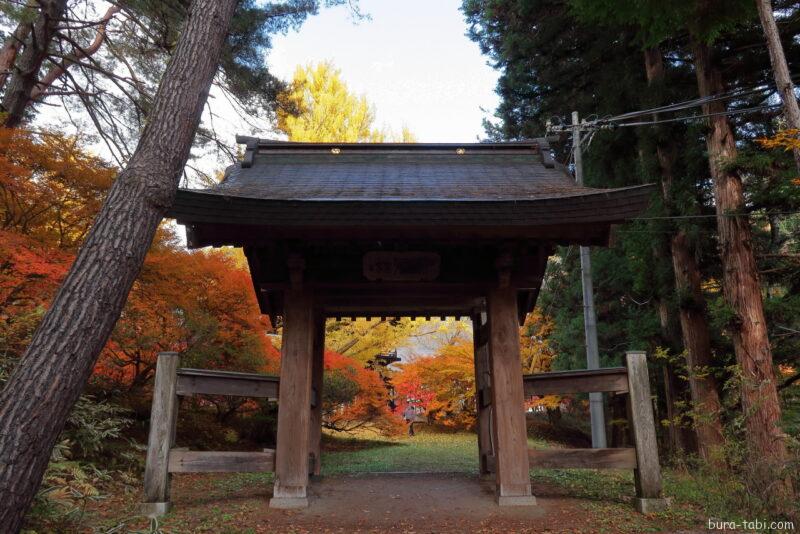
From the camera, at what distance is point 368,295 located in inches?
225

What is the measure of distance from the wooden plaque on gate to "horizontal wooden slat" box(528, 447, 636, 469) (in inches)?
84.7

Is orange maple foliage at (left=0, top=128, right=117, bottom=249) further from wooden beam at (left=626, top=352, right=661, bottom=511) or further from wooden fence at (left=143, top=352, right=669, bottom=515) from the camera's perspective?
wooden beam at (left=626, top=352, right=661, bottom=511)

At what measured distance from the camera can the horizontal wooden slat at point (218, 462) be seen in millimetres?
4559

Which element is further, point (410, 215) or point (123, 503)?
point (123, 503)

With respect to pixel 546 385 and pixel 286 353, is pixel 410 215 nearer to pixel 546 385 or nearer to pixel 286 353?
pixel 286 353

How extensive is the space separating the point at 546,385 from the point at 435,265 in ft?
5.76

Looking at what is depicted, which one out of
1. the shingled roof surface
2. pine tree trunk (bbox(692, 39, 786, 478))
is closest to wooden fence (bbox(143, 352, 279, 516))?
the shingled roof surface

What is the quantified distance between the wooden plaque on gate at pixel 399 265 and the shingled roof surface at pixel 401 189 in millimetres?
684

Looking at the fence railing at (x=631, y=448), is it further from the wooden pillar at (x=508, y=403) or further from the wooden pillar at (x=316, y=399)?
the wooden pillar at (x=316, y=399)

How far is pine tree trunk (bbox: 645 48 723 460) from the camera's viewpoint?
7.82 m

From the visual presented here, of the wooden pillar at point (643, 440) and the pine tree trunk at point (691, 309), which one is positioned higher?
the pine tree trunk at point (691, 309)

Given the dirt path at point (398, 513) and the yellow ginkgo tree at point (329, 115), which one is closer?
the dirt path at point (398, 513)

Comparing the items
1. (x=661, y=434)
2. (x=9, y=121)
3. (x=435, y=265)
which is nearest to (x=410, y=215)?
(x=435, y=265)

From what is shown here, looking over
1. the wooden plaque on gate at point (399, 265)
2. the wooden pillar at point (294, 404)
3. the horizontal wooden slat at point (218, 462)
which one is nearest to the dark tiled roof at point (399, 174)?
the wooden plaque on gate at point (399, 265)
